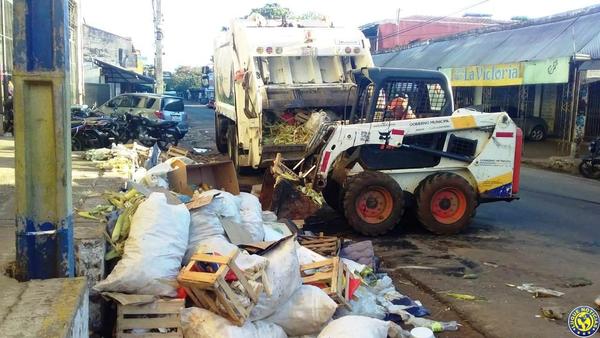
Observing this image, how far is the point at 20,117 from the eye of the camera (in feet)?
11.2

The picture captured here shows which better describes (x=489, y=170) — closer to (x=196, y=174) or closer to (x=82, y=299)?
(x=196, y=174)

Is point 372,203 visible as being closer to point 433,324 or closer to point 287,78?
point 433,324

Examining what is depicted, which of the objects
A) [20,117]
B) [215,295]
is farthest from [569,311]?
[20,117]

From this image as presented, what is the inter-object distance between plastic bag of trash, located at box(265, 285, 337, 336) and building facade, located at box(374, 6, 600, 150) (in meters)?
13.2

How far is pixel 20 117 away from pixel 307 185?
4966 millimetres

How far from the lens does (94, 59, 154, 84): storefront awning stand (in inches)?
1364

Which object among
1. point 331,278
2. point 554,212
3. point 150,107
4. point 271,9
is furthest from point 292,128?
point 271,9

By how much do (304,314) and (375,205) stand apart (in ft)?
12.3

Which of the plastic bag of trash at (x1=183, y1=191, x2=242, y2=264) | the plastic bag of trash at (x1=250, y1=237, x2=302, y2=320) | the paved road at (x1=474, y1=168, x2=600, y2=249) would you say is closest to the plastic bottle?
the plastic bag of trash at (x1=250, y1=237, x2=302, y2=320)

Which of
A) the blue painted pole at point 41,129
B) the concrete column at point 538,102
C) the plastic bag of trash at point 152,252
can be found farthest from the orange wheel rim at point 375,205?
the concrete column at point 538,102

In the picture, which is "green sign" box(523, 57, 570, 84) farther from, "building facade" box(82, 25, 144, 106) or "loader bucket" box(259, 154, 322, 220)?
"building facade" box(82, 25, 144, 106)

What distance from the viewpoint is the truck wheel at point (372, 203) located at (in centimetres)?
763

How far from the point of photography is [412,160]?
7941 mm

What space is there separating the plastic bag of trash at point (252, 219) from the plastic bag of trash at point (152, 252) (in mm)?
947
